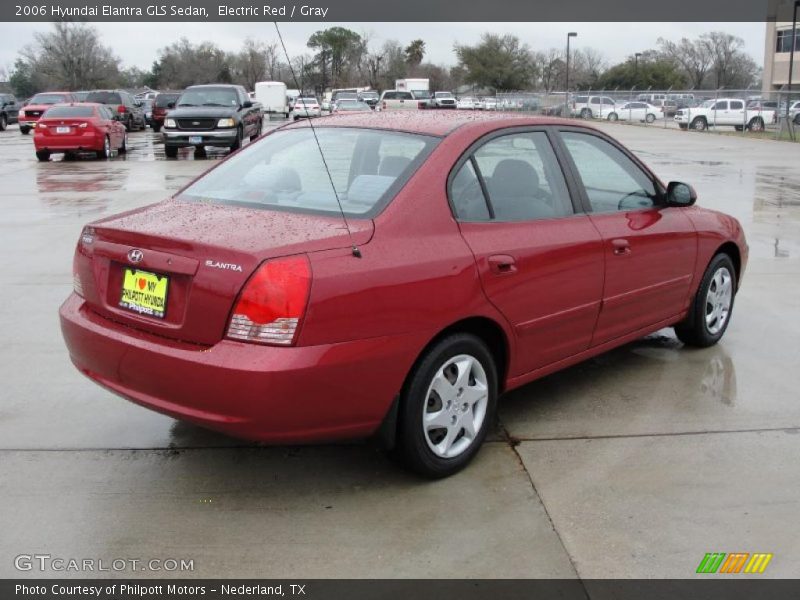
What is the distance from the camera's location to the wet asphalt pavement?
3.21 meters

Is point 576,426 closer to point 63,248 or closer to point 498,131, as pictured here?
point 498,131

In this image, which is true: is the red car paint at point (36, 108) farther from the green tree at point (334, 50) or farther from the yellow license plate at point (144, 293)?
the yellow license plate at point (144, 293)

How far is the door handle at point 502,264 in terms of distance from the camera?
386 cm

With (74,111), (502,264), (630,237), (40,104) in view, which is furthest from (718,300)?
(40,104)

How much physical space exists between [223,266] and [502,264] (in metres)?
1.32

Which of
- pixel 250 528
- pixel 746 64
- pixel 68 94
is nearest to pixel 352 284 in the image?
pixel 250 528

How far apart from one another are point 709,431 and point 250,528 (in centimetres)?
240

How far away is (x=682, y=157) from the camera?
22.4 m

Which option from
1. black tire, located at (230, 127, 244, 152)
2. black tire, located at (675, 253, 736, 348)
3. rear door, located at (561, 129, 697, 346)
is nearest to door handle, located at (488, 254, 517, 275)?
rear door, located at (561, 129, 697, 346)

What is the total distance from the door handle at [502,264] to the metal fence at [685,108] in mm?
30377

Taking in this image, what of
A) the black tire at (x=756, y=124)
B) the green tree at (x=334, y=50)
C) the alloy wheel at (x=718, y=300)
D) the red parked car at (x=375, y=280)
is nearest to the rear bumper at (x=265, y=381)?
the red parked car at (x=375, y=280)

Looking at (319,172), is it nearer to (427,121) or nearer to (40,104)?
(427,121)

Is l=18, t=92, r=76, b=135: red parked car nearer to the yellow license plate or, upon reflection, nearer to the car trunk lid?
the car trunk lid

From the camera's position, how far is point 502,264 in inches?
153
